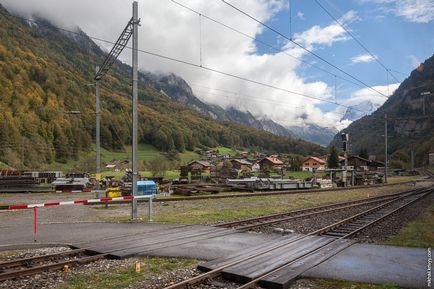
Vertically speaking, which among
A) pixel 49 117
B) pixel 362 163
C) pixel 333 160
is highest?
pixel 49 117

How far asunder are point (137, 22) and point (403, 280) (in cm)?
1653

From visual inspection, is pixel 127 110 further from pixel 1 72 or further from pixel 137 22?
pixel 137 22

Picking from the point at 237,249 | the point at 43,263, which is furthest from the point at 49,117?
the point at 237,249

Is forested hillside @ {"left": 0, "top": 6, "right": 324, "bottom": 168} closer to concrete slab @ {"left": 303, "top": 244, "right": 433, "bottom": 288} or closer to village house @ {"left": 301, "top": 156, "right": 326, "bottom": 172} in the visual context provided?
village house @ {"left": 301, "top": 156, "right": 326, "bottom": 172}

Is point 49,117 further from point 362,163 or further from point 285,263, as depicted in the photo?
point 285,263

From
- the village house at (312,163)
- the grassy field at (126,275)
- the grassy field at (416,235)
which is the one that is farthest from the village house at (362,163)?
the grassy field at (126,275)

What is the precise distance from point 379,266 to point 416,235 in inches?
265

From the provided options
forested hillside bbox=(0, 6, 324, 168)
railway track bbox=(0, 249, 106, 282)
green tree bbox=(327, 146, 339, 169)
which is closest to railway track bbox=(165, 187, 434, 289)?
railway track bbox=(0, 249, 106, 282)

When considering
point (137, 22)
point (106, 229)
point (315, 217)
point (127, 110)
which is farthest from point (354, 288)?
point (127, 110)

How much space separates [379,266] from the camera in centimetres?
973

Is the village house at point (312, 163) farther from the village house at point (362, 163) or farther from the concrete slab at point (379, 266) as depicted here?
the concrete slab at point (379, 266)

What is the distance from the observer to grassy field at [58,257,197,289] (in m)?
8.14

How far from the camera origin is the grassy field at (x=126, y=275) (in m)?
8.14

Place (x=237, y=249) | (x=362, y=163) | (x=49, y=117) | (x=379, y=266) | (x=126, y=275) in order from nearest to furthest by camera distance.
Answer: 1. (x=126, y=275)
2. (x=379, y=266)
3. (x=237, y=249)
4. (x=49, y=117)
5. (x=362, y=163)
